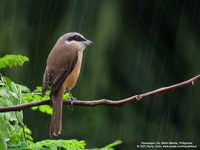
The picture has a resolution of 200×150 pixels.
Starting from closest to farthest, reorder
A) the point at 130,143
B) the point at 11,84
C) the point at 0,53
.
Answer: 1. the point at 11,84
2. the point at 0,53
3. the point at 130,143

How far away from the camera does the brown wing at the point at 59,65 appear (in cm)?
364

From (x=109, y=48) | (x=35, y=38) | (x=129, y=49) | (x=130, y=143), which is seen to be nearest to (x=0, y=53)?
(x=35, y=38)

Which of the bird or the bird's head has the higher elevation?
the bird's head

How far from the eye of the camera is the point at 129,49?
578cm

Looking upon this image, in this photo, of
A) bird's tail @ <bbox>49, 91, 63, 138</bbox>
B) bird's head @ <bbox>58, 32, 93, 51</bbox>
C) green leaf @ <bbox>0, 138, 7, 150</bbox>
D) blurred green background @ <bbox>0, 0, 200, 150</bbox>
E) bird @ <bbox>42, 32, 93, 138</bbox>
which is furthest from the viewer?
blurred green background @ <bbox>0, 0, 200, 150</bbox>

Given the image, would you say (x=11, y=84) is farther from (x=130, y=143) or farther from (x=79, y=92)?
(x=130, y=143)

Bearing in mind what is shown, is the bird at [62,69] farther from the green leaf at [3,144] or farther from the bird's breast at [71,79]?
the green leaf at [3,144]

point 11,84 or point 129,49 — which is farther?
point 129,49

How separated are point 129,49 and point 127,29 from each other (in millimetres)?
334

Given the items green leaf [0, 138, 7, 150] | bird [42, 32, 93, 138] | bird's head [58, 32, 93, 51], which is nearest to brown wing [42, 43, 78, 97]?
bird [42, 32, 93, 138]

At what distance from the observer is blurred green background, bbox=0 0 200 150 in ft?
17.7

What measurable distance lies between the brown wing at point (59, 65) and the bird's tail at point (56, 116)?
0.08 m

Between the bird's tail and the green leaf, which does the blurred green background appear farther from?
the green leaf

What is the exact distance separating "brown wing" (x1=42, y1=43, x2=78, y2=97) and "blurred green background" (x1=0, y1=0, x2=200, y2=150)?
132cm
